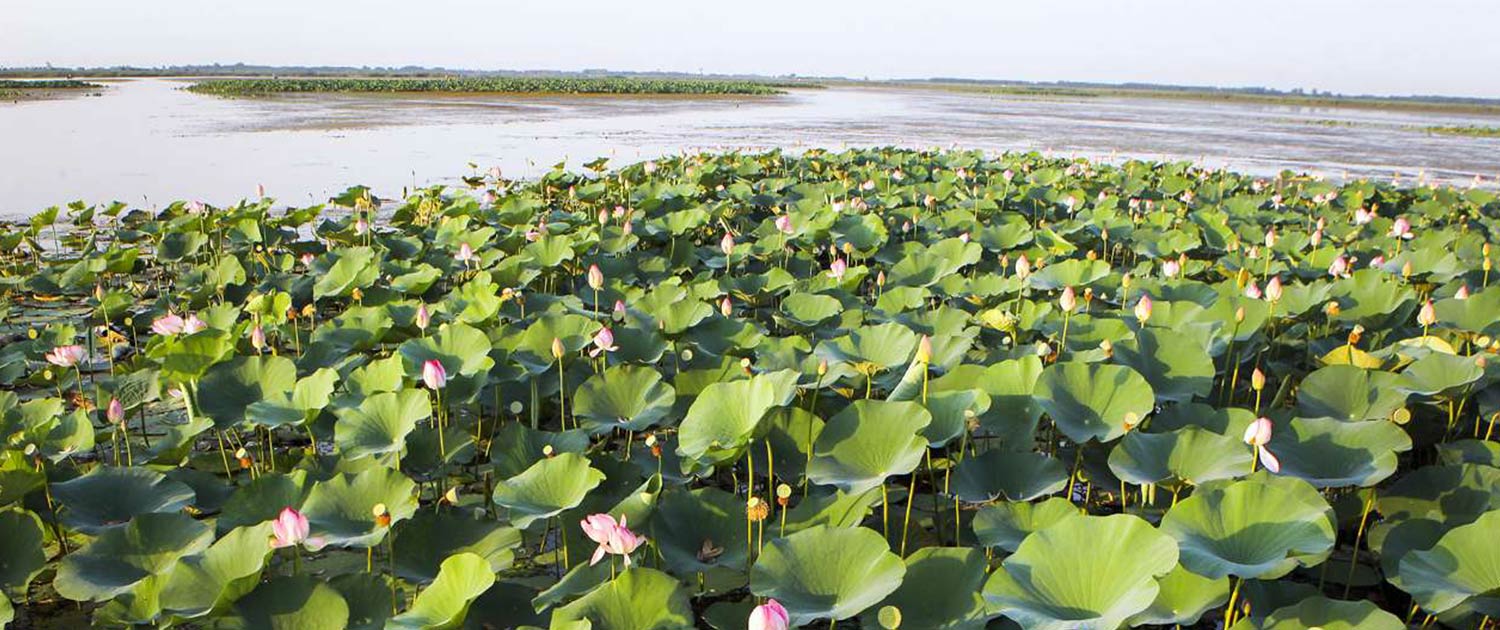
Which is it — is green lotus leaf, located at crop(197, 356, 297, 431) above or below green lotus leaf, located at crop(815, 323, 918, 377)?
below

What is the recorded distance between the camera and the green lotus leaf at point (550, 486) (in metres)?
1.82

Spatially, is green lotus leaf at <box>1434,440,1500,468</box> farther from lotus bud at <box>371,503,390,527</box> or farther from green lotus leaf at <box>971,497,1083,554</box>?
lotus bud at <box>371,503,390,527</box>

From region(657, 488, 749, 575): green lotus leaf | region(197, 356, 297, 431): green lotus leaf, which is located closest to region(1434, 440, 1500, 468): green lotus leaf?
region(657, 488, 749, 575): green lotus leaf

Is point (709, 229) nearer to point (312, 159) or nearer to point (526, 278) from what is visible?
point (526, 278)

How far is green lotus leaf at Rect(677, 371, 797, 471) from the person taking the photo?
2006mm

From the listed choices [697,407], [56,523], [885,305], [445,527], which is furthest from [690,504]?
[885,305]

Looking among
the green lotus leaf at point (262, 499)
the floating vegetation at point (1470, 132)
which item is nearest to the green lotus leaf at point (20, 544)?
the green lotus leaf at point (262, 499)

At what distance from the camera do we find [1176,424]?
7.23 feet

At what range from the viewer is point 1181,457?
1930 mm

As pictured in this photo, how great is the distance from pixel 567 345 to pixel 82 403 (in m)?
1.23

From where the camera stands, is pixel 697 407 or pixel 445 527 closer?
pixel 445 527

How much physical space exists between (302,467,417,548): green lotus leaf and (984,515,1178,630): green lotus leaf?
3.56ft

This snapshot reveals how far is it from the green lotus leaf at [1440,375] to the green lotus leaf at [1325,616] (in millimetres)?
1012

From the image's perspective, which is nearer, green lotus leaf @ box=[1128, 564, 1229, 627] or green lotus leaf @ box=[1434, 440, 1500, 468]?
green lotus leaf @ box=[1128, 564, 1229, 627]
